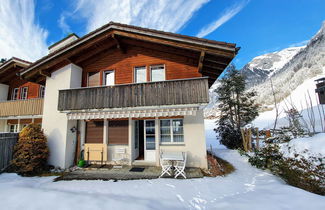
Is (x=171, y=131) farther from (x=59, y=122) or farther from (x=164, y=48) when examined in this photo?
(x=59, y=122)

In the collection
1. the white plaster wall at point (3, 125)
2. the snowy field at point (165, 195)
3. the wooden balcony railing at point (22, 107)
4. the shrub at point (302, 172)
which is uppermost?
the wooden balcony railing at point (22, 107)

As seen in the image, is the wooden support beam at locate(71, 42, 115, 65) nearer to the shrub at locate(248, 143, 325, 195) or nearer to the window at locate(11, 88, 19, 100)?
the window at locate(11, 88, 19, 100)

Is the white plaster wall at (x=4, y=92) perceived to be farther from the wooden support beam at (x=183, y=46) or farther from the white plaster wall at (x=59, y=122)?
the wooden support beam at (x=183, y=46)

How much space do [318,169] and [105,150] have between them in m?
11.8

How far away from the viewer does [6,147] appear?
9.27 m

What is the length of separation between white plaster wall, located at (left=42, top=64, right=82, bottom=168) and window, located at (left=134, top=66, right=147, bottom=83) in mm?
5089

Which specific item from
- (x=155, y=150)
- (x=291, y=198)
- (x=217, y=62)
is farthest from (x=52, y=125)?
(x=291, y=198)

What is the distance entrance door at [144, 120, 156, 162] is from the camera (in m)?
10.3

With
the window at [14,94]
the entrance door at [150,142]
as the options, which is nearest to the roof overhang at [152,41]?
the entrance door at [150,142]

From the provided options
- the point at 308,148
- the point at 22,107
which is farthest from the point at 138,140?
the point at 22,107

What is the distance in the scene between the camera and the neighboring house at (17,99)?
1277 centimetres

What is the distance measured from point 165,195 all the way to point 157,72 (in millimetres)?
8320

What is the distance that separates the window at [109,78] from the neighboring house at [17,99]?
22.9 feet

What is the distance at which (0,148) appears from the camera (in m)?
9.01
